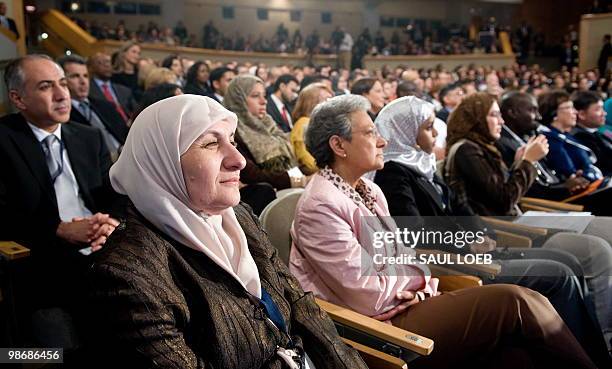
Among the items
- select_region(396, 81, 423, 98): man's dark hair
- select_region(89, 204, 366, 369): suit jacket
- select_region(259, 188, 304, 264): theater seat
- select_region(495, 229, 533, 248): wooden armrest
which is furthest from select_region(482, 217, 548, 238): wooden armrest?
select_region(396, 81, 423, 98): man's dark hair

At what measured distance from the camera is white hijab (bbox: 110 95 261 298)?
3.92ft

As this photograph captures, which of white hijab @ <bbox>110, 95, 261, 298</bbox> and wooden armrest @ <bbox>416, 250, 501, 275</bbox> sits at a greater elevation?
white hijab @ <bbox>110, 95, 261, 298</bbox>

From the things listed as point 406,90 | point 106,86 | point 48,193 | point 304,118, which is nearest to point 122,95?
point 106,86

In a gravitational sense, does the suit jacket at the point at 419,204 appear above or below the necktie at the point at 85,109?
below

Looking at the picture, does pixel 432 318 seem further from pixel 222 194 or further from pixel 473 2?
pixel 473 2

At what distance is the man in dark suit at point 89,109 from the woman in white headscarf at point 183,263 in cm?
243

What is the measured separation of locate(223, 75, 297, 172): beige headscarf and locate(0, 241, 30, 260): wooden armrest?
1600mm

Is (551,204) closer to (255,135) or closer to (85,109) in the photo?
(255,135)

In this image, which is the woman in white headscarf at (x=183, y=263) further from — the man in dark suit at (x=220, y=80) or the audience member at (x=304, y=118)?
the man in dark suit at (x=220, y=80)

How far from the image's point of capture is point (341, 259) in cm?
175

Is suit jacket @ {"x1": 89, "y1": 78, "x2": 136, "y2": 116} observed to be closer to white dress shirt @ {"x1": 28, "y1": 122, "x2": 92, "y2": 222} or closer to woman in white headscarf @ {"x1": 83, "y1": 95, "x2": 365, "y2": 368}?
white dress shirt @ {"x1": 28, "y1": 122, "x2": 92, "y2": 222}

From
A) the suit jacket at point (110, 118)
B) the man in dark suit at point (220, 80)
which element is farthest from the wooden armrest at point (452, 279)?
the man in dark suit at point (220, 80)

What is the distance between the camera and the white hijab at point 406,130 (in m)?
2.48

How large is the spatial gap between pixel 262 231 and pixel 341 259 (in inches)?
13.3
